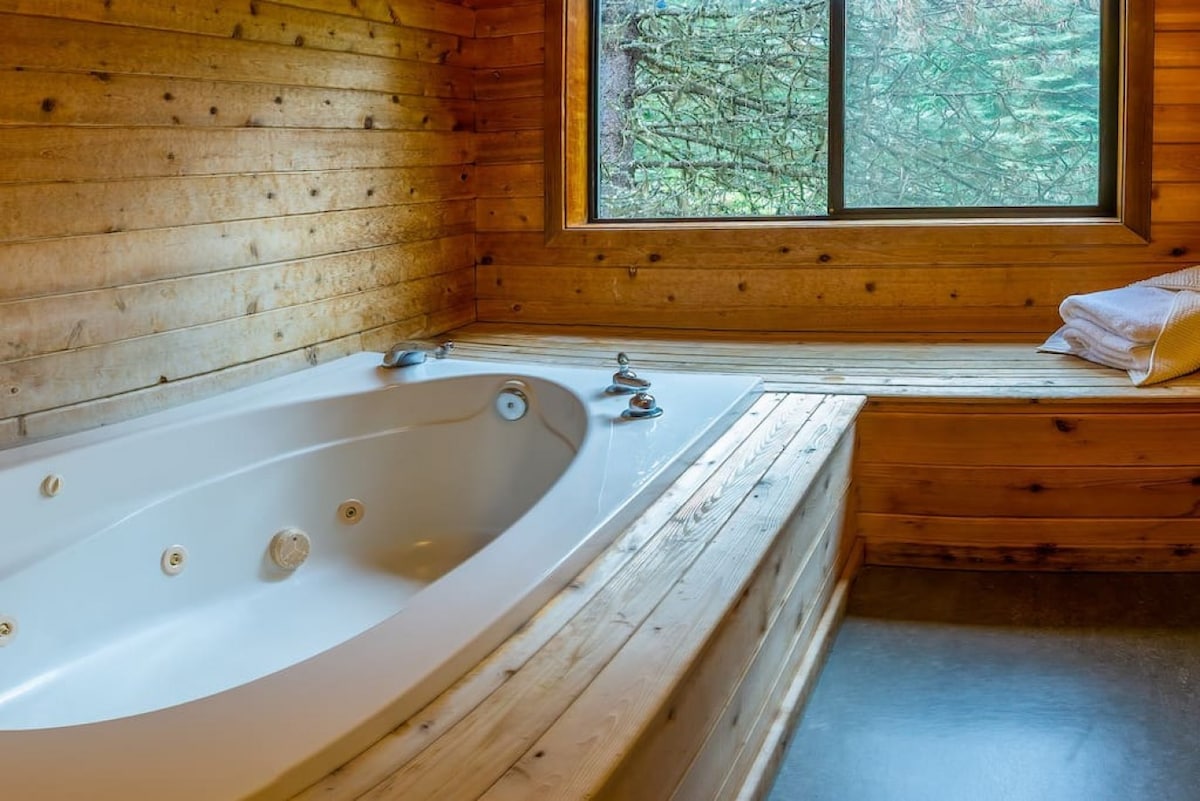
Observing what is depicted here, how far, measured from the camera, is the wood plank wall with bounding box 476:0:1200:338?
319 cm

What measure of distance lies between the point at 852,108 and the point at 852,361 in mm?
847

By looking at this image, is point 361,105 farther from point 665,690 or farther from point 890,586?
point 665,690

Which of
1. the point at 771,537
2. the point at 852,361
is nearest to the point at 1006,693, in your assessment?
the point at 771,537

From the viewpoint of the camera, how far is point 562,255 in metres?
3.74

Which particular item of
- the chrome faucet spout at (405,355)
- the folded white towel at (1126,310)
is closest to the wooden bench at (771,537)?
the folded white towel at (1126,310)

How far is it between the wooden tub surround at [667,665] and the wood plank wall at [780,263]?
1.18m

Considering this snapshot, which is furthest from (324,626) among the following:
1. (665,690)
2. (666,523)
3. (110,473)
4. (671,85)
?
(671,85)

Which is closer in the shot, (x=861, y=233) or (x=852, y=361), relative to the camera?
(x=852, y=361)

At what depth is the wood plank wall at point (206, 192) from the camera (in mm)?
2180

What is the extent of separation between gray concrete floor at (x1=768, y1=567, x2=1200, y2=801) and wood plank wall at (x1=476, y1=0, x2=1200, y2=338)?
3.12 feet

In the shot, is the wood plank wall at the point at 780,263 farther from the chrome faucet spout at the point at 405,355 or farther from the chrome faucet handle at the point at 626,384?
the chrome faucet handle at the point at 626,384

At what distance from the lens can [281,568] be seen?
2.39 metres

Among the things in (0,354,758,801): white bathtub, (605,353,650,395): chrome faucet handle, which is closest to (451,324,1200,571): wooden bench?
(605,353,650,395): chrome faucet handle

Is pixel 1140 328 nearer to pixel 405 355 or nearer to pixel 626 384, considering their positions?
pixel 626 384
